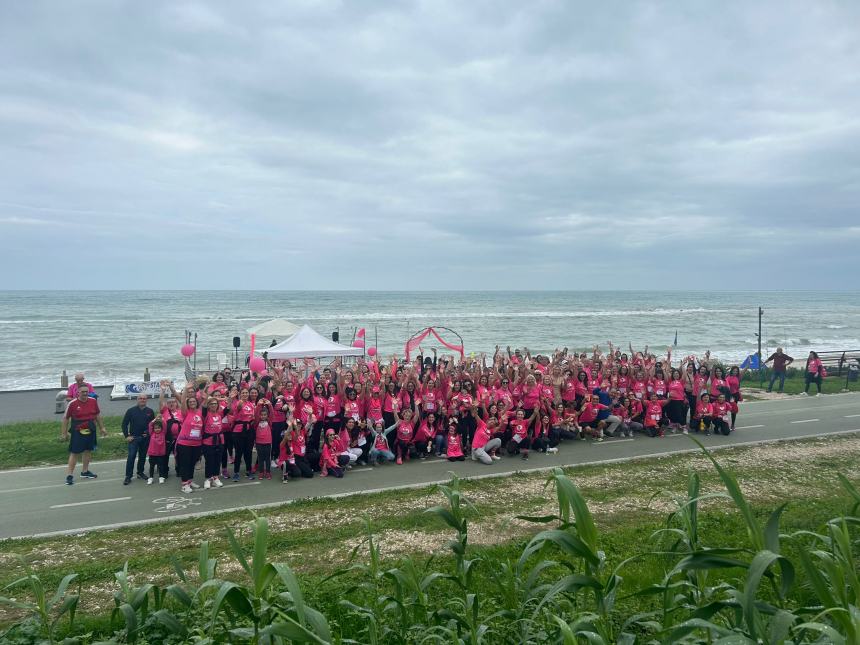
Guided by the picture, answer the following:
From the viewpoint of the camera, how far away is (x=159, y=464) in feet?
32.7

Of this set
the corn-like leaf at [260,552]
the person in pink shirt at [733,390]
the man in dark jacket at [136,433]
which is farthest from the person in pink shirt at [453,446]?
the corn-like leaf at [260,552]

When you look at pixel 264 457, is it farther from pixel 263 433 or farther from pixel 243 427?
pixel 243 427

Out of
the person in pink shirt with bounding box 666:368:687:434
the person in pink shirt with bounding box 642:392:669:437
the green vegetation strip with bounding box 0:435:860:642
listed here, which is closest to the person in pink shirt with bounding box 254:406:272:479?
the green vegetation strip with bounding box 0:435:860:642

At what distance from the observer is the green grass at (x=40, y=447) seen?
445 inches

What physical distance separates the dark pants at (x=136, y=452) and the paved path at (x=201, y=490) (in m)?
0.26

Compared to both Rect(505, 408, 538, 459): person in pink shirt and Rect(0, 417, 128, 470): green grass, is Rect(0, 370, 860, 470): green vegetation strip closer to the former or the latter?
Rect(0, 417, 128, 470): green grass

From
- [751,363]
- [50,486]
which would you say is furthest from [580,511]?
[751,363]

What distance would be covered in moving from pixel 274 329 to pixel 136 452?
11441mm

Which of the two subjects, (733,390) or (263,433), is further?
(733,390)

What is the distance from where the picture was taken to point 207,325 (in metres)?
57.3

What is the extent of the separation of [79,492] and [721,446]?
1259 cm

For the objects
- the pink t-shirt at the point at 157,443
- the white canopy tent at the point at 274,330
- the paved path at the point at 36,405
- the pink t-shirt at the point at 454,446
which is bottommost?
the paved path at the point at 36,405

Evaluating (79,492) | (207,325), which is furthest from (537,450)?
(207,325)

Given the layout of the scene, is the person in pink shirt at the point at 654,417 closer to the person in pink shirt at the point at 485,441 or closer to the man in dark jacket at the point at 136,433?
the person in pink shirt at the point at 485,441
